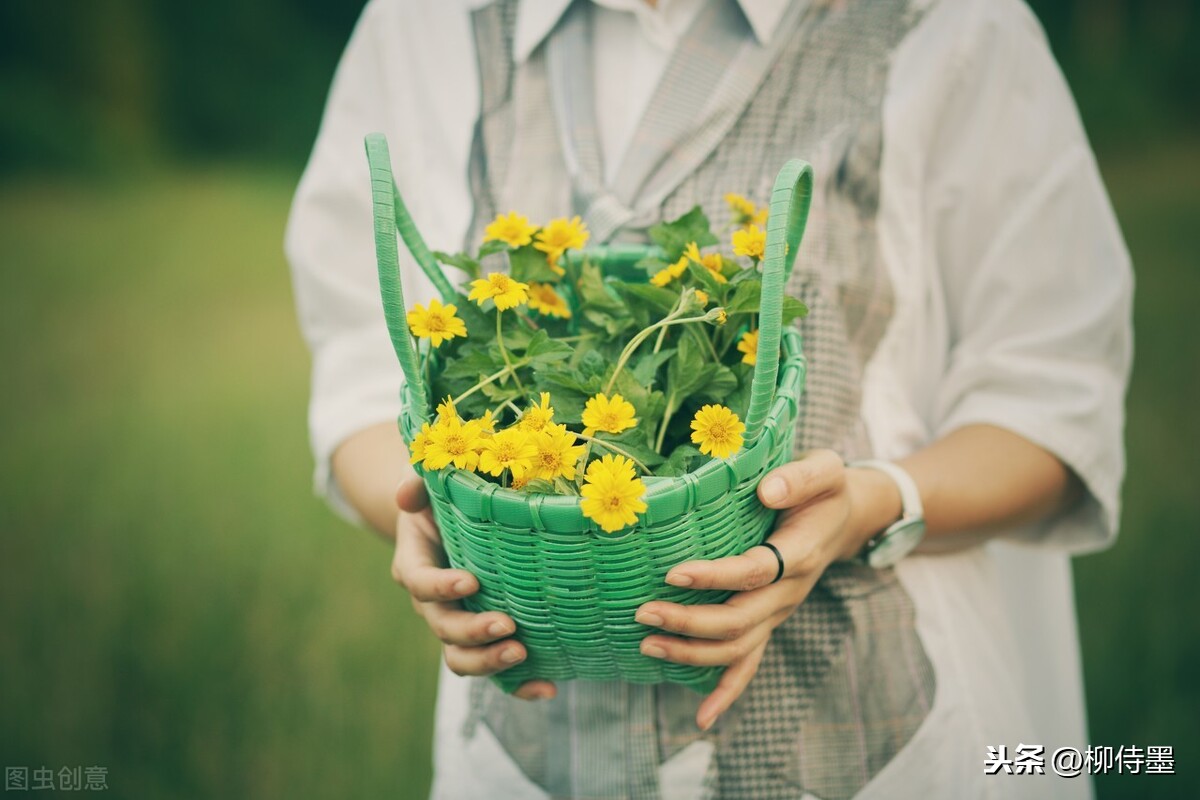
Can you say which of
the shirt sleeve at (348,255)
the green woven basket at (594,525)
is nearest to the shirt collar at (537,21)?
the shirt sleeve at (348,255)

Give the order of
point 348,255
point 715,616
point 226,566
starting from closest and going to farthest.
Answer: point 715,616
point 348,255
point 226,566

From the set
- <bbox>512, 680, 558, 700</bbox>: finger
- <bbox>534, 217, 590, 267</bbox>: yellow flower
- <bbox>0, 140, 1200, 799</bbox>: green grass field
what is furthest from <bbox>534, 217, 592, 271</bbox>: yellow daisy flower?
<bbox>0, 140, 1200, 799</bbox>: green grass field

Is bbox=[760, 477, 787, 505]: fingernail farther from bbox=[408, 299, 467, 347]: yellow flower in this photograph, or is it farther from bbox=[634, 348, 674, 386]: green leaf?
bbox=[408, 299, 467, 347]: yellow flower

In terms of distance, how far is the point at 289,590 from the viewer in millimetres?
2268

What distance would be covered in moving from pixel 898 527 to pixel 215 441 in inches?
92.4

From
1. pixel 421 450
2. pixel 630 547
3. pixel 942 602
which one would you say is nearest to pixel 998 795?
pixel 942 602

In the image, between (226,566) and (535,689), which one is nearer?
(535,689)

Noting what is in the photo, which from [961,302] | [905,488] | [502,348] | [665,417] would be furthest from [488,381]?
[961,302]

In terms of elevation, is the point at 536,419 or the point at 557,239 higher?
the point at 557,239

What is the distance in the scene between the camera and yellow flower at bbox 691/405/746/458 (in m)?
0.67

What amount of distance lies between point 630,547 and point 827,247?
0.40 metres

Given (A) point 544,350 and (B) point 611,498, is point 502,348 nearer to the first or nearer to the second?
(A) point 544,350

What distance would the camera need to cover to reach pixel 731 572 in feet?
2.31

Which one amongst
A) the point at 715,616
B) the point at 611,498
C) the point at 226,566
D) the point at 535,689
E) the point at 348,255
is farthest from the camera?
the point at 226,566
